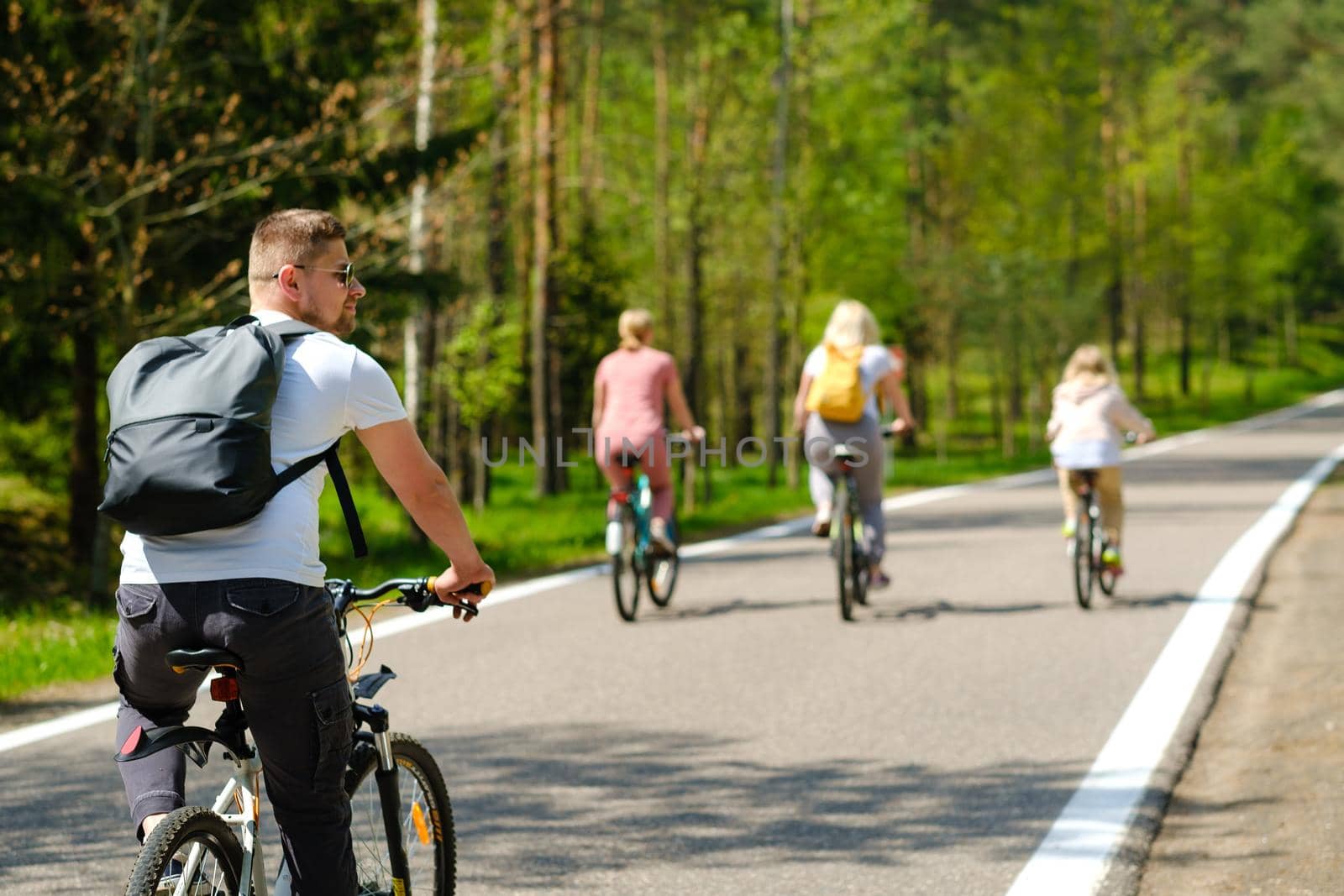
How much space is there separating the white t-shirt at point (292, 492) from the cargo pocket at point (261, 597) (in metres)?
0.02

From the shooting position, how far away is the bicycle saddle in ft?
9.96

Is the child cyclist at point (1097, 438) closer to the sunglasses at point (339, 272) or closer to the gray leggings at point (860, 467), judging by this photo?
the gray leggings at point (860, 467)

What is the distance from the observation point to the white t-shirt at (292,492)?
3.06 m

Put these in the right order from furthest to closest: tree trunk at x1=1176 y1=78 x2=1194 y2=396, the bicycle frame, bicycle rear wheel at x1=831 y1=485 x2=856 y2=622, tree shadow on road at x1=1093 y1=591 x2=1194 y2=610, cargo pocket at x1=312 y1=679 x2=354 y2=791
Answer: tree trunk at x1=1176 y1=78 x2=1194 y2=396 → tree shadow on road at x1=1093 y1=591 x2=1194 y2=610 → bicycle rear wheel at x1=831 y1=485 x2=856 y2=622 → the bicycle frame → cargo pocket at x1=312 y1=679 x2=354 y2=791

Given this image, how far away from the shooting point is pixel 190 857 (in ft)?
10.3

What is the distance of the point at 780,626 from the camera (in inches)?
380

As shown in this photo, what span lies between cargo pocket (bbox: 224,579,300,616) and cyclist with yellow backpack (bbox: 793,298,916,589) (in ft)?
23.5

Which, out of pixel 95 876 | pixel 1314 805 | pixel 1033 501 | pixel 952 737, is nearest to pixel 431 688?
pixel 952 737

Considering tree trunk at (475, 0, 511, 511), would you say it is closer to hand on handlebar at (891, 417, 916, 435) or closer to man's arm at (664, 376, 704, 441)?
man's arm at (664, 376, 704, 441)

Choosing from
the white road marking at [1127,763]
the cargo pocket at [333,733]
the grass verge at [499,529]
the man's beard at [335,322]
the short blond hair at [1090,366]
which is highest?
the man's beard at [335,322]

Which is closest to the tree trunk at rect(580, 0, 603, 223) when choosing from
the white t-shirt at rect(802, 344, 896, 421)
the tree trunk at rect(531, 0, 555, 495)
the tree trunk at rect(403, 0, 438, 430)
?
the tree trunk at rect(531, 0, 555, 495)

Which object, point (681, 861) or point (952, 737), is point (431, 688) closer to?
point (952, 737)

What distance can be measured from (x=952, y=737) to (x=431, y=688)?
8.39 feet

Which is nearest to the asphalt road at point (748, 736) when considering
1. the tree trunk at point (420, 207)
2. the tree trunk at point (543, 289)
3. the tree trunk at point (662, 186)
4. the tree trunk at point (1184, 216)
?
the tree trunk at point (420, 207)
